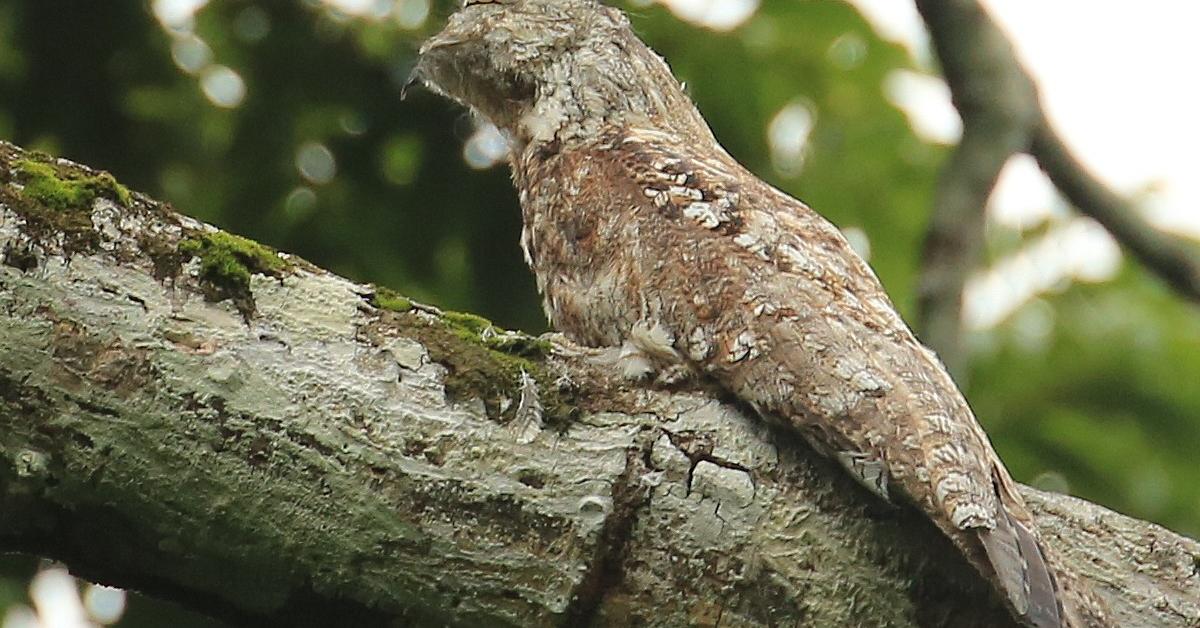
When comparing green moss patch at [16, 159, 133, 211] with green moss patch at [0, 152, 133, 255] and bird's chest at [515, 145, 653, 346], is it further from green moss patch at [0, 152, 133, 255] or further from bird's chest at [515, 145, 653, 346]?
bird's chest at [515, 145, 653, 346]

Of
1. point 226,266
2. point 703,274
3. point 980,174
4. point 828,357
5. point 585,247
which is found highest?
point 980,174

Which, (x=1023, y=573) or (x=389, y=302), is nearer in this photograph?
(x=1023, y=573)

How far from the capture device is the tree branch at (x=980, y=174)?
5223mm

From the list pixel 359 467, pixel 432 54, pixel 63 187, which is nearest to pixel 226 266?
pixel 63 187

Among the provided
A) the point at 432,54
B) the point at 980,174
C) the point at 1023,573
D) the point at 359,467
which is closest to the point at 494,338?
the point at 359,467

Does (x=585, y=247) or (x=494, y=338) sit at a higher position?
(x=585, y=247)

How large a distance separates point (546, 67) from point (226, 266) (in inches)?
80.9

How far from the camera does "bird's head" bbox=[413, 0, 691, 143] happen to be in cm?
471

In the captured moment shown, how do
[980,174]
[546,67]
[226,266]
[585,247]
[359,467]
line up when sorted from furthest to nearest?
1. [980,174]
2. [546,67]
3. [585,247]
4. [226,266]
5. [359,467]

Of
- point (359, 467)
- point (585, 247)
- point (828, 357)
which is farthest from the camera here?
point (585, 247)

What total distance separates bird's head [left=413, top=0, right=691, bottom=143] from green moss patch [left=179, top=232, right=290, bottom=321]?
1.72 metres

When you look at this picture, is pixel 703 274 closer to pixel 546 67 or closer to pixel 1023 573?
pixel 1023 573

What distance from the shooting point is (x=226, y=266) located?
2971mm

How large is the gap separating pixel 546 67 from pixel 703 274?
4.38 ft
